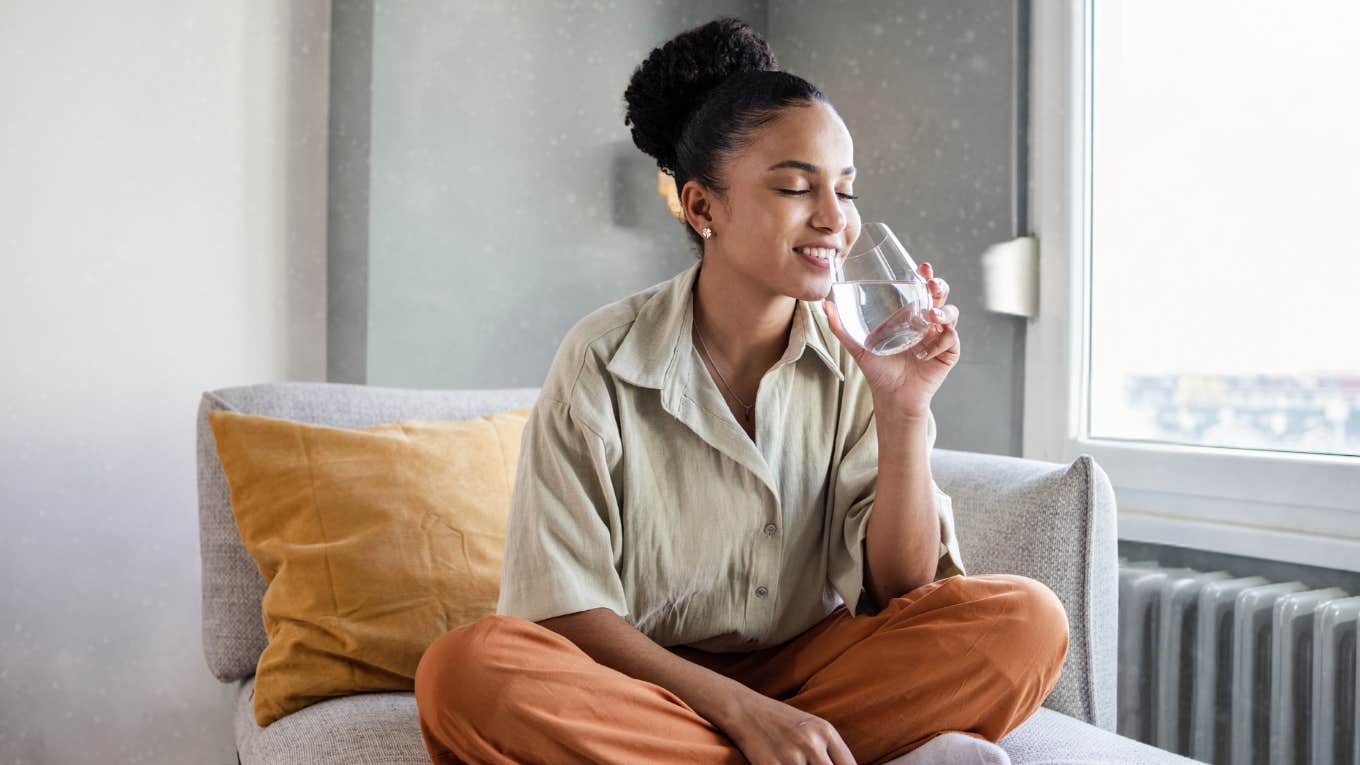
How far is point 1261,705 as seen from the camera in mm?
1736

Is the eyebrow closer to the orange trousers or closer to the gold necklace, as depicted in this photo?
the gold necklace

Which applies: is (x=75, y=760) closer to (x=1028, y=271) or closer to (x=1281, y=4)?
(x=1028, y=271)

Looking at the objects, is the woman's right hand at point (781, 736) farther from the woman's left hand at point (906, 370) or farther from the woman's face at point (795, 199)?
the woman's face at point (795, 199)

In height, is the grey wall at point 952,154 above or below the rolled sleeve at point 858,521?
above

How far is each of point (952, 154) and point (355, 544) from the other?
1.48m

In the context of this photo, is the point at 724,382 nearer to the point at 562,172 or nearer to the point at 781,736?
the point at 781,736

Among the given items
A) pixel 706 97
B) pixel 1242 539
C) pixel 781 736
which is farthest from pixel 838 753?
pixel 1242 539

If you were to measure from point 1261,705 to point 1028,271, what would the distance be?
2.92ft

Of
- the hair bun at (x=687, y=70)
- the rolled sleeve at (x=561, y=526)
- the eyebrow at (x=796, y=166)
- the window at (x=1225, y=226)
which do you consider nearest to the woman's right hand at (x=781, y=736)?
the rolled sleeve at (x=561, y=526)

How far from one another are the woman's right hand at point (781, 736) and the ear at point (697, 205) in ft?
2.00

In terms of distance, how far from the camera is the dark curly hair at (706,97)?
1.36m

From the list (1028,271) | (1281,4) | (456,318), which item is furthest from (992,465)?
(456,318)

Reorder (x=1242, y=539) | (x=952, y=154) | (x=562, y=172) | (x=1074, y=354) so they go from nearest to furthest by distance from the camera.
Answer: (x=1242, y=539) → (x=1074, y=354) → (x=952, y=154) → (x=562, y=172)

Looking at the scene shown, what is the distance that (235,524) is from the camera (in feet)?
5.18
